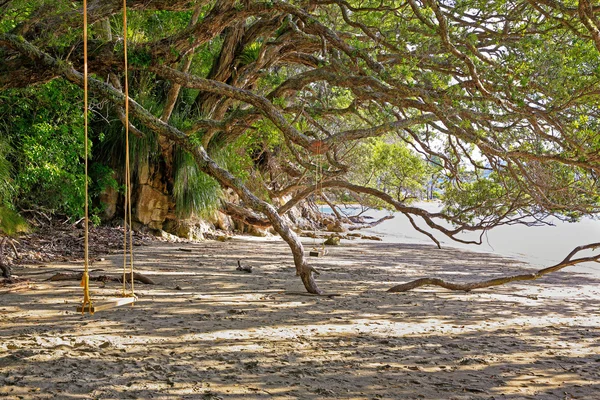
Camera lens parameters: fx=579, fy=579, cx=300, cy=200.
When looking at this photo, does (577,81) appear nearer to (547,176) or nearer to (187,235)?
(547,176)

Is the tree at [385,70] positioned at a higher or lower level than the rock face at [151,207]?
higher

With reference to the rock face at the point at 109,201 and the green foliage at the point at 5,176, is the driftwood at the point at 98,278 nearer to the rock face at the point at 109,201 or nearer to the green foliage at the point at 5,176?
the green foliage at the point at 5,176

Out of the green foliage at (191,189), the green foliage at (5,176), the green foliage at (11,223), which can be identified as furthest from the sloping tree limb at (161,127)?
the green foliage at (191,189)

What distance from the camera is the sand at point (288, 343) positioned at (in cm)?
340

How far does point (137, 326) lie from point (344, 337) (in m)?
1.67

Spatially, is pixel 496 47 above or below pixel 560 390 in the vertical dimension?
above

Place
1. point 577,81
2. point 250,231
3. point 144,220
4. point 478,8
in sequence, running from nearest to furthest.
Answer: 1. point 577,81
2. point 478,8
3. point 144,220
4. point 250,231

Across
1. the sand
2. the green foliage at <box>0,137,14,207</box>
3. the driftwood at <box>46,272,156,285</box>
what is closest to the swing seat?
the sand

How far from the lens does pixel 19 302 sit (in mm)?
5336

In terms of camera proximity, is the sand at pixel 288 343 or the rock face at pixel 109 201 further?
the rock face at pixel 109 201

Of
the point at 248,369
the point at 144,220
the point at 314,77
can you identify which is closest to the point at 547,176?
the point at 314,77

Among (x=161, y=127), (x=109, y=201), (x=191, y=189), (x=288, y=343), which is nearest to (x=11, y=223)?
(x=109, y=201)

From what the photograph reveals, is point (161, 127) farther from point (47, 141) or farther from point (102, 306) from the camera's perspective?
point (47, 141)

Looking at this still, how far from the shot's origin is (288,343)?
441cm
